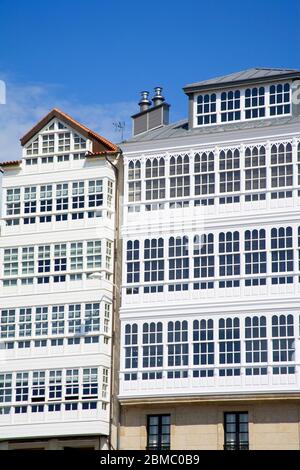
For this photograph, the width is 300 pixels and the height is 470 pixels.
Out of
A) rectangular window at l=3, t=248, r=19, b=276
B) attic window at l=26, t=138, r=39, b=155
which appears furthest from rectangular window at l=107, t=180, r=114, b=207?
rectangular window at l=3, t=248, r=19, b=276

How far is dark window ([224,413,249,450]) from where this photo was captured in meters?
54.9

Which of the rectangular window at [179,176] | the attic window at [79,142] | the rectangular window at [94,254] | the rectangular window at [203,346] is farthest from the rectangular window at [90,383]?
the attic window at [79,142]

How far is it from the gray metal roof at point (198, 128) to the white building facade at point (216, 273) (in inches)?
4.3

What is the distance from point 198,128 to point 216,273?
307 inches

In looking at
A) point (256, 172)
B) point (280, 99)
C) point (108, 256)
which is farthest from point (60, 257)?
point (280, 99)

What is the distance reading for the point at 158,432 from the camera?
56.6 meters

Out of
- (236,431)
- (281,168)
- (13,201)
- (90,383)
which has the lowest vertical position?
(236,431)

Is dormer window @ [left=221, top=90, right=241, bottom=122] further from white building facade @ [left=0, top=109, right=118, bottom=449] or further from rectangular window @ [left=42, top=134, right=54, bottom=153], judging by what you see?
rectangular window @ [left=42, top=134, right=54, bottom=153]

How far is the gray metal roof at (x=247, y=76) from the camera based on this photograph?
5788cm

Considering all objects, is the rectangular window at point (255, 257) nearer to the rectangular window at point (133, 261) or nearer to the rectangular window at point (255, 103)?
the rectangular window at point (133, 261)

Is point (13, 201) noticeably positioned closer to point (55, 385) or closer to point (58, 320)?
point (58, 320)

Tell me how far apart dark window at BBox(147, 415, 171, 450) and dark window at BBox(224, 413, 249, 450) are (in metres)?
2.88

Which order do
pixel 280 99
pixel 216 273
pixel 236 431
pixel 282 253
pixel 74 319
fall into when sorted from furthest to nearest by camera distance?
pixel 74 319, pixel 280 99, pixel 216 273, pixel 282 253, pixel 236 431
